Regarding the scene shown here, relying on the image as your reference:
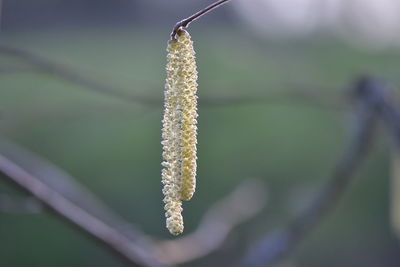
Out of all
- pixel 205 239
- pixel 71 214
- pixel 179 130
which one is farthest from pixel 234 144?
pixel 179 130

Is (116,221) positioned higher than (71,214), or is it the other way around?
(71,214)

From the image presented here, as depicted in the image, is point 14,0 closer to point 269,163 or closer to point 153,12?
point 153,12

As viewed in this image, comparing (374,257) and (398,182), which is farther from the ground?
(398,182)

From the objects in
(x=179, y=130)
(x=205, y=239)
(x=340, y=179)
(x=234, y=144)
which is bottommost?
(x=234, y=144)

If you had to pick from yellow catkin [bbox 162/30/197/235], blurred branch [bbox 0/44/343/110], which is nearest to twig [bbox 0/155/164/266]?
blurred branch [bbox 0/44/343/110]

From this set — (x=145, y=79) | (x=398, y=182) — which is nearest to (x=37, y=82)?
(x=145, y=79)

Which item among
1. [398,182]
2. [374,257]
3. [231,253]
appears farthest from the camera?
[374,257]

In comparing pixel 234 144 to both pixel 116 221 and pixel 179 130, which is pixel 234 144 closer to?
pixel 116 221

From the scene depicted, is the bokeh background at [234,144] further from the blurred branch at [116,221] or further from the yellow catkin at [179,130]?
the yellow catkin at [179,130]
